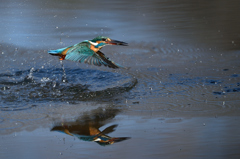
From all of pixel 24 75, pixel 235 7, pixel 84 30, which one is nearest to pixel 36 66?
pixel 24 75

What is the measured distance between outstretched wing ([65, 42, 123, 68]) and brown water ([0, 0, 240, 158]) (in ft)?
0.96

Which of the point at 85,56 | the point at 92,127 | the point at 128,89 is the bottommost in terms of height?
the point at 92,127

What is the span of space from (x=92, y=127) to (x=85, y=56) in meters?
1.04

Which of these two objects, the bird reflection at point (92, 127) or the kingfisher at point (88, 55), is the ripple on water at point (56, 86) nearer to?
the kingfisher at point (88, 55)

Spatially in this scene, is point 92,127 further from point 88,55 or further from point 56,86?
point 56,86

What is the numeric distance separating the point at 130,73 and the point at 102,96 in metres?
0.81

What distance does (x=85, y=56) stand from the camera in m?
3.98

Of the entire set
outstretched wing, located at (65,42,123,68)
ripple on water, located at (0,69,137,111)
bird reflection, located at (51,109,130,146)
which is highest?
outstretched wing, located at (65,42,123,68)

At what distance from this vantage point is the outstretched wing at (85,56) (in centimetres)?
397

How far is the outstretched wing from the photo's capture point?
3969mm

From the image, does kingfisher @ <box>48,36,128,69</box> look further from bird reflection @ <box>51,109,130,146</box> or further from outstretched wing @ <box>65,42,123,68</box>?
bird reflection @ <box>51,109,130,146</box>

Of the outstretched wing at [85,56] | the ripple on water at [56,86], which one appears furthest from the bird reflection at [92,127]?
the outstretched wing at [85,56]

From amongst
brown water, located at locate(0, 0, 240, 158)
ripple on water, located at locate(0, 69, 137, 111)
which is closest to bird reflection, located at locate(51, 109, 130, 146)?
brown water, located at locate(0, 0, 240, 158)

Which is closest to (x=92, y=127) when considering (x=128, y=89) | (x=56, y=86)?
(x=128, y=89)
